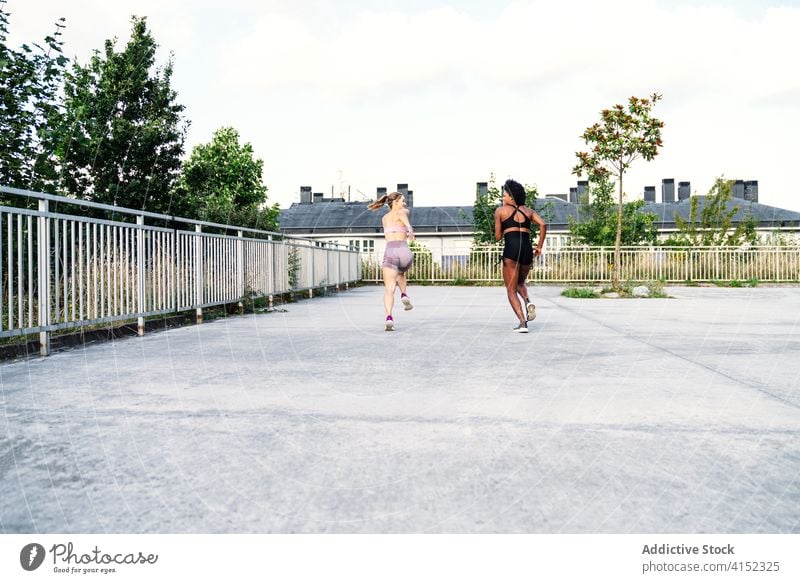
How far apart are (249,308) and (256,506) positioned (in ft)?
30.7

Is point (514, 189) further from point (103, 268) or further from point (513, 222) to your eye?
Result: point (103, 268)

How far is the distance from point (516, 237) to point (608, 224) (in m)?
19.5

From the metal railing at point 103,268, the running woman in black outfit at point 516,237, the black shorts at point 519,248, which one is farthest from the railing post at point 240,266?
the black shorts at point 519,248

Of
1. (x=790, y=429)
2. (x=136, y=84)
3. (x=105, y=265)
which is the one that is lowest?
(x=790, y=429)

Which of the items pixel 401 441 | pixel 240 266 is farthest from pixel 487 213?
pixel 401 441

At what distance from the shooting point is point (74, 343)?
6.58 metres

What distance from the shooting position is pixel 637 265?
81.8 ft

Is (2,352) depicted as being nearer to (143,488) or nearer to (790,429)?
(143,488)

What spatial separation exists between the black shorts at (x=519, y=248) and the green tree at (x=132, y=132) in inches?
690

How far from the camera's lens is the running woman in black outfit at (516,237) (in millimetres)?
7988

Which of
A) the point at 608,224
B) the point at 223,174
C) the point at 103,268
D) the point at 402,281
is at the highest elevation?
the point at 223,174

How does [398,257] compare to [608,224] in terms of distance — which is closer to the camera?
[398,257]

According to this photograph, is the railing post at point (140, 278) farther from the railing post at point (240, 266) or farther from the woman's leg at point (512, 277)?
the woman's leg at point (512, 277)
